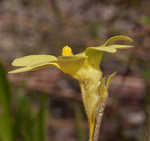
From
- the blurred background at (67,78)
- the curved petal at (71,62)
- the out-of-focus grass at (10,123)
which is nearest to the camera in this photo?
the curved petal at (71,62)

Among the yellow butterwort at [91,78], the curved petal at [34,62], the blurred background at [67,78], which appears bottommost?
the blurred background at [67,78]

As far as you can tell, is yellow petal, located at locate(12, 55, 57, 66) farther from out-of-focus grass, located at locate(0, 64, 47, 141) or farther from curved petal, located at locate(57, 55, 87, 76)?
out-of-focus grass, located at locate(0, 64, 47, 141)

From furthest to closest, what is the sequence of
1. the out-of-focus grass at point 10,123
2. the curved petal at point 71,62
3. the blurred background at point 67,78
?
the blurred background at point 67,78, the out-of-focus grass at point 10,123, the curved petal at point 71,62

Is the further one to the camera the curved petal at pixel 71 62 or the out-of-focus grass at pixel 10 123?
the out-of-focus grass at pixel 10 123

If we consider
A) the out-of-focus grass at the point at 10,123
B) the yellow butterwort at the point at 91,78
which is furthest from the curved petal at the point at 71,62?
the out-of-focus grass at the point at 10,123

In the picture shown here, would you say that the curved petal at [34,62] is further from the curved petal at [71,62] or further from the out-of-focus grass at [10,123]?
the out-of-focus grass at [10,123]

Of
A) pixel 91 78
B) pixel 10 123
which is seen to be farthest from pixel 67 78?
pixel 91 78

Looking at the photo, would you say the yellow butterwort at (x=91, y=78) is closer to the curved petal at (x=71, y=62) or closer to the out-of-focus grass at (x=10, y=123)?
the curved petal at (x=71, y=62)

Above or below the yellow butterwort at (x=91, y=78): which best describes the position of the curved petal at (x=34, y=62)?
above

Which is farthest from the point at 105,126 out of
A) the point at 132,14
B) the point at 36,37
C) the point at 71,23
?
the point at 132,14
